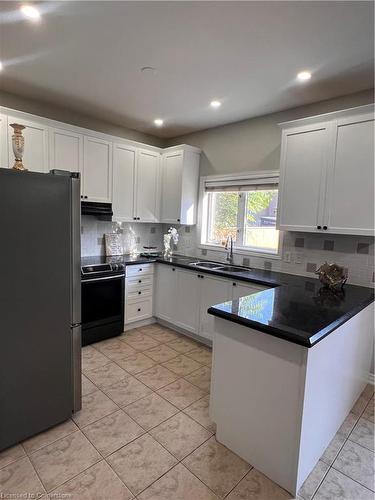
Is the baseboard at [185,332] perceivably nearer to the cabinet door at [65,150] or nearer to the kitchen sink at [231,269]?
the kitchen sink at [231,269]

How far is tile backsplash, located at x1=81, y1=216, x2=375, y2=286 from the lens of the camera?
269cm

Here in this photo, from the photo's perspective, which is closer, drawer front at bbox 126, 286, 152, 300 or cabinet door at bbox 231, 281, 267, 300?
cabinet door at bbox 231, 281, 267, 300

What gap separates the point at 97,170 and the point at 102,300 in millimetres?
1542

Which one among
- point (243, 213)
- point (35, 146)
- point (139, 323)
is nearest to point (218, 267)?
point (243, 213)

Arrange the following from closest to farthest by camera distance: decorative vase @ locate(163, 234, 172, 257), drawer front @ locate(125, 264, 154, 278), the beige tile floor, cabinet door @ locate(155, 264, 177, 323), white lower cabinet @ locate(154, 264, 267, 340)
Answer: the beige tile floor
white lower cabinet @ locate(154, 264, 267, 340)
drawer front @ locate(125, 264, 154, 278)
cabinet door @ locate(155, 264, 177, 323)
decorative vase @ locate(163, 234, 172, 257)

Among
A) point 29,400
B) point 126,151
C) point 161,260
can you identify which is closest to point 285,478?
point 29,400

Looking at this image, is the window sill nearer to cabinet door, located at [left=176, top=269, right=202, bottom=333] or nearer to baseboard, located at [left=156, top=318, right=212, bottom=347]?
cabinet door, located at [left=176, top=269, right=202, bottom=333]

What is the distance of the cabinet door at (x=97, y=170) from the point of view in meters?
3.38

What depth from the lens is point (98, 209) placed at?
3391 millimetres

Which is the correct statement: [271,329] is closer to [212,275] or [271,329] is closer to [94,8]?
[212,275]

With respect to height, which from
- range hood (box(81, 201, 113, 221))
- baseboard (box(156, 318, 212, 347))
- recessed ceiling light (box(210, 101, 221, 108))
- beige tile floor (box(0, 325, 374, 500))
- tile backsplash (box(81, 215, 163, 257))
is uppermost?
recessed ceiling light (box(210, 101, 221, 108))

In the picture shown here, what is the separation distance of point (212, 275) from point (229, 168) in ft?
4.81

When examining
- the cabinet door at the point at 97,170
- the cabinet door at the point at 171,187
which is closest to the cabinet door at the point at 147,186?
the cabinet door at the point at 171,187

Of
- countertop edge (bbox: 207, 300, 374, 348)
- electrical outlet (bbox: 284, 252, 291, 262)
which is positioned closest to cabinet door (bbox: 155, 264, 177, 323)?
electrical outlet (bbox: 284, 252, 291, 262)
